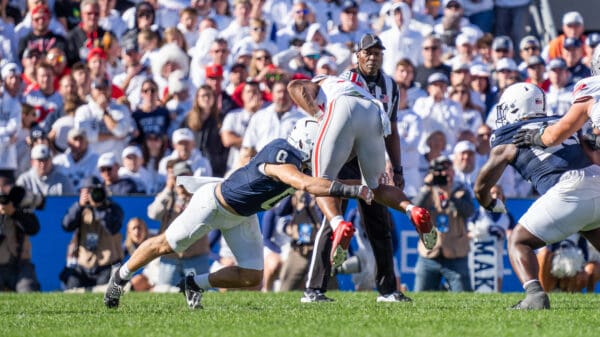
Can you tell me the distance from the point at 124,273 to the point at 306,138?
182cm

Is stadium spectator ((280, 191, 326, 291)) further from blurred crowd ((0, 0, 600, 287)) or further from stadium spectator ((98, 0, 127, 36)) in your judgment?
stadium spectator ((98, 0, 127, 36))

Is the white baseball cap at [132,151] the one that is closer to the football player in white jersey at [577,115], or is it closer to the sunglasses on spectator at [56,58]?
the sunglasses on spectator at [56,58]

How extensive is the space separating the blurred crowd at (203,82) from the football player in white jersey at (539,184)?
5.30m

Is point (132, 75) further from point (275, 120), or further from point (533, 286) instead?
point (533, 286)

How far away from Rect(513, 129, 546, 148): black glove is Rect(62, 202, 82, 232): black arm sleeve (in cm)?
635

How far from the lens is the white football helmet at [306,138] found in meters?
9.56

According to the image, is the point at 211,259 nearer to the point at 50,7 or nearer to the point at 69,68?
the point at 69,68

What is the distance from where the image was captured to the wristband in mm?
8852

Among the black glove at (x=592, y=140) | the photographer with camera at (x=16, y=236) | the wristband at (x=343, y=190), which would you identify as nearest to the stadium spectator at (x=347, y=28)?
the photographer with camera at (x=16, y=236)

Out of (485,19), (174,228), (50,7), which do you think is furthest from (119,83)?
(174,228)

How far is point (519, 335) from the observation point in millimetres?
7441

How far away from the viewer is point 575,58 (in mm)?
16891

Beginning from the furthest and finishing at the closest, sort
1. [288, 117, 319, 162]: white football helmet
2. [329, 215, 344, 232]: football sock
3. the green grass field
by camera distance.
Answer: [288, 117, 319, 162]: white football helmet < [329, 215, 344, 232]: football sock < the green grass field

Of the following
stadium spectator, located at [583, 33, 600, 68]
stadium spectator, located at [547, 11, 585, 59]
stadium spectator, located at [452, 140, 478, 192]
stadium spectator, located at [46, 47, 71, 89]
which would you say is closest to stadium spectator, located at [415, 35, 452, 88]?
stadium spectator, located at [547, 11, 585, 59]
